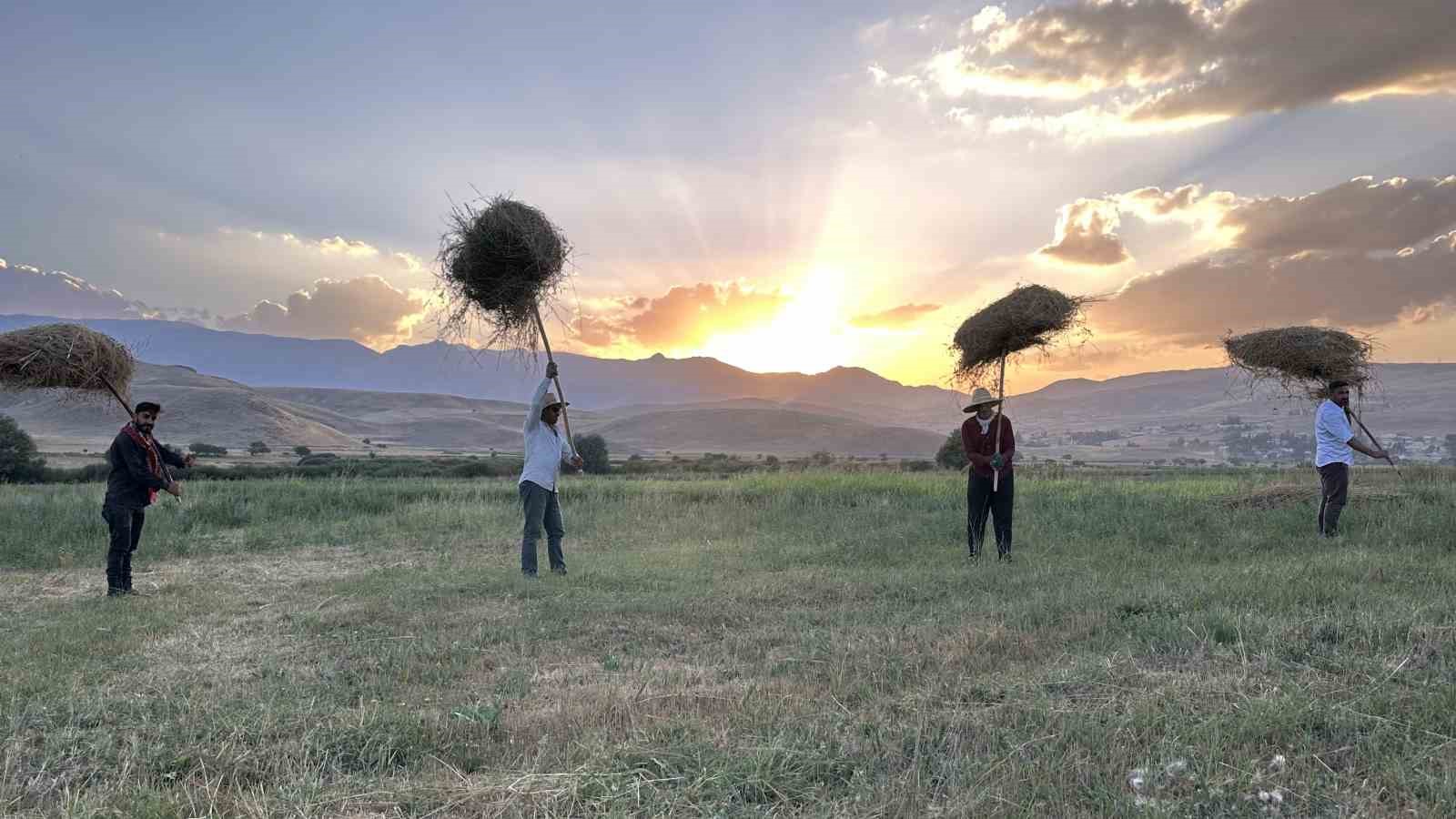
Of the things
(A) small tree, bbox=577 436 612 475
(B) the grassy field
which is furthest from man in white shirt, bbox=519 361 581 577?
(A) small tree, bbox=577 436 612 475

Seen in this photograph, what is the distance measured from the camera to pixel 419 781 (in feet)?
11.9

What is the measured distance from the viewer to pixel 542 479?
32.9 ft

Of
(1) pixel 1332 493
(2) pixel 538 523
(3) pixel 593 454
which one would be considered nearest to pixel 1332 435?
(1) pixel 1332 493

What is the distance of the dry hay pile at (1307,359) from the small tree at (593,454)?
35650 millimetres

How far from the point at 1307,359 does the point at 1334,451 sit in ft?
13.1

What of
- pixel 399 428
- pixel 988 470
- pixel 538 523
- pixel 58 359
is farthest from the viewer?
pixel 399 428

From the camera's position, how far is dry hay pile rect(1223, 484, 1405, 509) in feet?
44.6

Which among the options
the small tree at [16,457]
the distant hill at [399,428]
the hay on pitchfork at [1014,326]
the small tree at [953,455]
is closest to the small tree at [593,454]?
the small tree at [953,455]

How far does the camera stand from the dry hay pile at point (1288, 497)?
Answer: 13.6 metres

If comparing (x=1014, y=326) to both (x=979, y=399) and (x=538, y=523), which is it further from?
(x=538, y=523)

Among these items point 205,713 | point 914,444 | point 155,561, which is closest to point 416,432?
point 914,444

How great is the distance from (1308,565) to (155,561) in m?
16.1

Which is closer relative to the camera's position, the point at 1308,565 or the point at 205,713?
the point at 205,713

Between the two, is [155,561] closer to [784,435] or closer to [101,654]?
[101,654]
